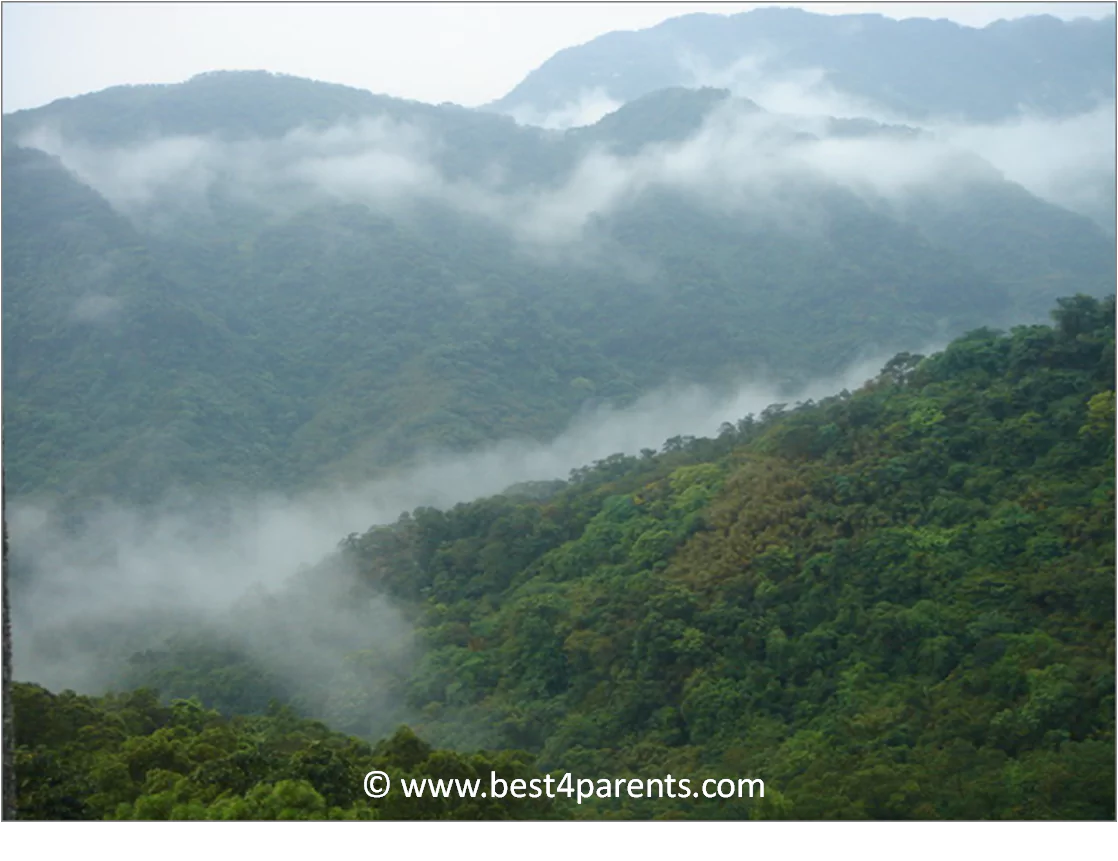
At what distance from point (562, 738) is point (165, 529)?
13674 millimetres

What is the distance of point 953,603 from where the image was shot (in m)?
11.1

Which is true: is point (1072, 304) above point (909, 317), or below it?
below

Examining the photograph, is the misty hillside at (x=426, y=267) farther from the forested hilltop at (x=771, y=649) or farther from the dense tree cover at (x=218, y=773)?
the dense tree cover at (x=218, y=773)

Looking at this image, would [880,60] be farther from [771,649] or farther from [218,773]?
[218,773]

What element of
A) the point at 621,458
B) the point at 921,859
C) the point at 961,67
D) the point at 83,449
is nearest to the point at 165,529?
the point at 83,449

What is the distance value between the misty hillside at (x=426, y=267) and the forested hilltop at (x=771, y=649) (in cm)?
1050

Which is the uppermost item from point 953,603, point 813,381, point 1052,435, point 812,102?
point 812,102

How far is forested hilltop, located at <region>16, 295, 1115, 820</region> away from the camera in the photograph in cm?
906

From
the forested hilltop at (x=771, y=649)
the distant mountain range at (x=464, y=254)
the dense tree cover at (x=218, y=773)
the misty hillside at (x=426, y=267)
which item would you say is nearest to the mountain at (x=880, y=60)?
the distant mountain range at (x=464, y=254)

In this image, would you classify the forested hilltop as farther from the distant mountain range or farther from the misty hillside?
the misty hillside

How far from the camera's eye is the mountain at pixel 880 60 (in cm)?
3303

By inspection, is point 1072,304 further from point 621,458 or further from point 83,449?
point 83,449

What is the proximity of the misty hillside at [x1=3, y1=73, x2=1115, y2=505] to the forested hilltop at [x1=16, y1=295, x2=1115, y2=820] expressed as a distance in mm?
10501

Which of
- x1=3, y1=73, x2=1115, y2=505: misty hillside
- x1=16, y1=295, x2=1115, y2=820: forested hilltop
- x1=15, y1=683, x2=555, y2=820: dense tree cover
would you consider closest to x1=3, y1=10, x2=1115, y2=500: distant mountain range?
x1=3, y1=73, x2=1115, y2=505: misty hillside
